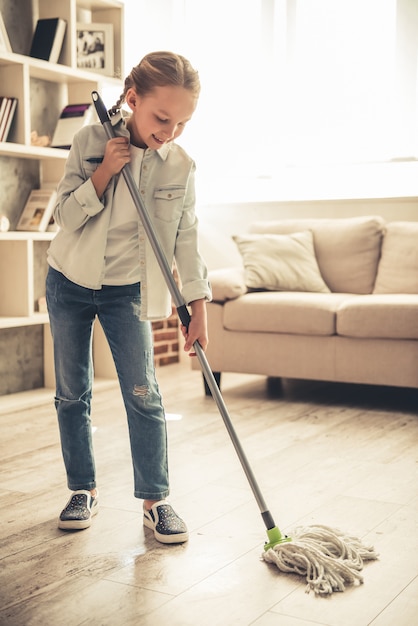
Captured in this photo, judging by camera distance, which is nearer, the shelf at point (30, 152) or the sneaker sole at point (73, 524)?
the sneaker sole at point (73, 524)

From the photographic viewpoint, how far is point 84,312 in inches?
79.0

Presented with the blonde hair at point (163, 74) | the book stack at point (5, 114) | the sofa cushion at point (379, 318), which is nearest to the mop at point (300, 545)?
the blonde hair at point (163, 74)

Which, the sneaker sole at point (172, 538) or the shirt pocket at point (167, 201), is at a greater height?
the shirt pocket at point (167, 201)

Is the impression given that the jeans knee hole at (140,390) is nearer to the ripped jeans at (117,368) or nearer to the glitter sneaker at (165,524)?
the ripped jeans at (117,368)

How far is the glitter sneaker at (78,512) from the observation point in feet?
6.77

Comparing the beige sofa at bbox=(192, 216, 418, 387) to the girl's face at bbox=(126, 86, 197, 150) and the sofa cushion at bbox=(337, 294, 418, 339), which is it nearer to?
the sofa cushion at bbox=(337, 294, 418, 339)

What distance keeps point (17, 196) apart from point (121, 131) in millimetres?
2125

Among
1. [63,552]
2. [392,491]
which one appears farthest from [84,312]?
[392,491]

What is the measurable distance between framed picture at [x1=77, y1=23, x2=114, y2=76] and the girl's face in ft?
7.97

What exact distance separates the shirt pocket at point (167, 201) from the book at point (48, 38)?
2193mm

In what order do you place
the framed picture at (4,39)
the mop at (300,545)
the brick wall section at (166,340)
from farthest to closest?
the brick wall section at (166,340) → the framed picture at (4,39) → the mop at (300,545)

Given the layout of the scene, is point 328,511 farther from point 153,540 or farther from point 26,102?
point 26,102

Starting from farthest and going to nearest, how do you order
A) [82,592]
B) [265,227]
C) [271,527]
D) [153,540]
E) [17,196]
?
1. [265,227]
2. [17,196]
3. [153,540]
4. [271,527]
5. [82,592]

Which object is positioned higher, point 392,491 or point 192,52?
point 192,52
